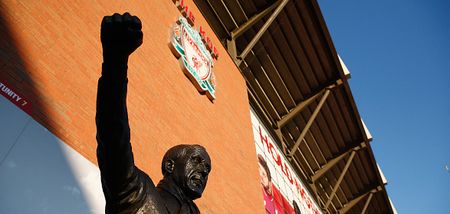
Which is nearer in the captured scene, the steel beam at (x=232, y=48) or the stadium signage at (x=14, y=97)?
the stadium signage at (x=14, y=97)

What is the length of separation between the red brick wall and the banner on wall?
1.04 metres

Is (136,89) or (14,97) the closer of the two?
(14,97)

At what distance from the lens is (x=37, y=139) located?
Result: 2975mm

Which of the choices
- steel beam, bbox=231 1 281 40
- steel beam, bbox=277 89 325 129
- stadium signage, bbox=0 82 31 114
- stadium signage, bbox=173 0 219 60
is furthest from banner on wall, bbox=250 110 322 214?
stadium signage, bbox=0 82 31 114

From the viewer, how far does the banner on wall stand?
26.2ft

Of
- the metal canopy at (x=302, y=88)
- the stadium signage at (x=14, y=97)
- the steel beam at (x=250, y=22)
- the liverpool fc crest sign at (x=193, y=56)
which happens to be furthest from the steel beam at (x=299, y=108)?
the stadium signage at (x=14, y=97)

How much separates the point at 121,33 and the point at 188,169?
733mm

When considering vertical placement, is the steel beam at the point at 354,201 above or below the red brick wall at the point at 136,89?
below

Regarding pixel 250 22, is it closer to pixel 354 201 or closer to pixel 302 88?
pixel 302 88

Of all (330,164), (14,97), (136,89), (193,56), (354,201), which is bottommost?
(354,201)

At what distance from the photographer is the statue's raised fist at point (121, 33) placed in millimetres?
1227

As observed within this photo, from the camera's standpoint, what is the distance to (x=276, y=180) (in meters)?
8.86

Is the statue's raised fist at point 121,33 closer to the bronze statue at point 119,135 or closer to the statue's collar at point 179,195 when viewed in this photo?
the bronze statue at point 119,135

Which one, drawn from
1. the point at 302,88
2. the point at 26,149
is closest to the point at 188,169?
the point at 26,149
